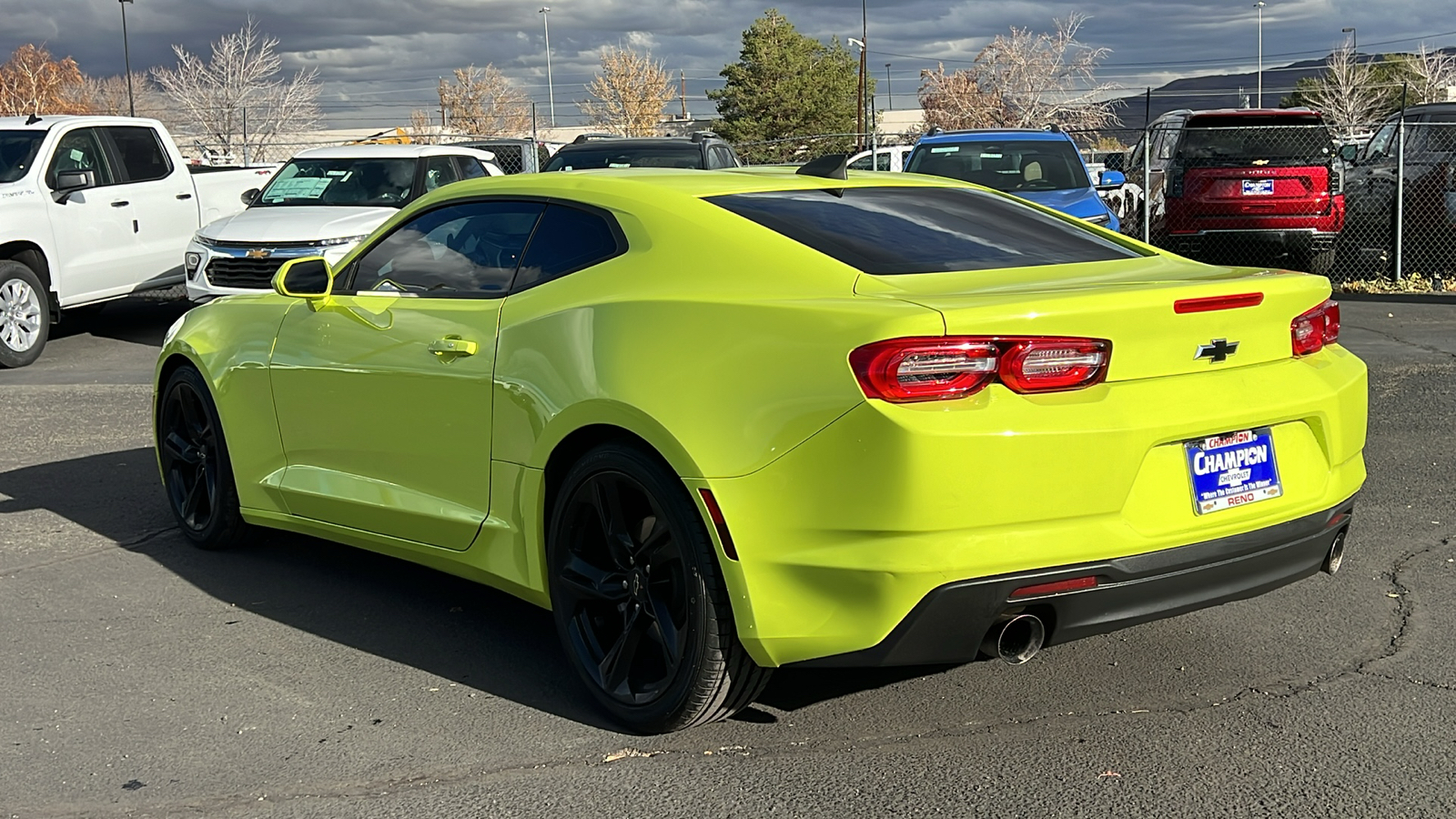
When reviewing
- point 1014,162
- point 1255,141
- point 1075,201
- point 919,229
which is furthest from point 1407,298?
point 919,229

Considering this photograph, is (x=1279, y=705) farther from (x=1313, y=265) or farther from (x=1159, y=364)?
(x=1313, y=265)

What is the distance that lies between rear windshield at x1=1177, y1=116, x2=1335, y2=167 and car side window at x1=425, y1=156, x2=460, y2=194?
7.44 m

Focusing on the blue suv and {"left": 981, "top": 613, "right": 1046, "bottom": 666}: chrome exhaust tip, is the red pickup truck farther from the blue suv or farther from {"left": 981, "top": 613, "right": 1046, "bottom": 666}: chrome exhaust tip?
{"left": 981, "top": 613, "right": 1046, "bottom": 666}: chrome exhaust tip

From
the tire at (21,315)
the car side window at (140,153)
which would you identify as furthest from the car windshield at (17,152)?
the tire at (21,315)

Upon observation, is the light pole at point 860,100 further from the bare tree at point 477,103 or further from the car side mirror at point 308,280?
the car side mirror at point 308,280

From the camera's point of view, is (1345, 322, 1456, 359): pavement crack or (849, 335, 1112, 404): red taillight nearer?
(849, 335, 1112, 404): red taillight

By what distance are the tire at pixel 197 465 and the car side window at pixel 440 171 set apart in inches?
295

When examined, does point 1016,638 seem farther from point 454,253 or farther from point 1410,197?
point 1410,197

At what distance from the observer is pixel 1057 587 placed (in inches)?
134

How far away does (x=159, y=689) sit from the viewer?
172 inches

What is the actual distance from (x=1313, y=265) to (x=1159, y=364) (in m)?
12.5

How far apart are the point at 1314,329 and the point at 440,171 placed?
10.7 meters

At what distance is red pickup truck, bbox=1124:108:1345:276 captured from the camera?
47.3ft

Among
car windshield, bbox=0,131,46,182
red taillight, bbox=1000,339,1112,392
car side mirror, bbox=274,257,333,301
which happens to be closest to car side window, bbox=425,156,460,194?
car windshield, bbox=0,131,46,182
